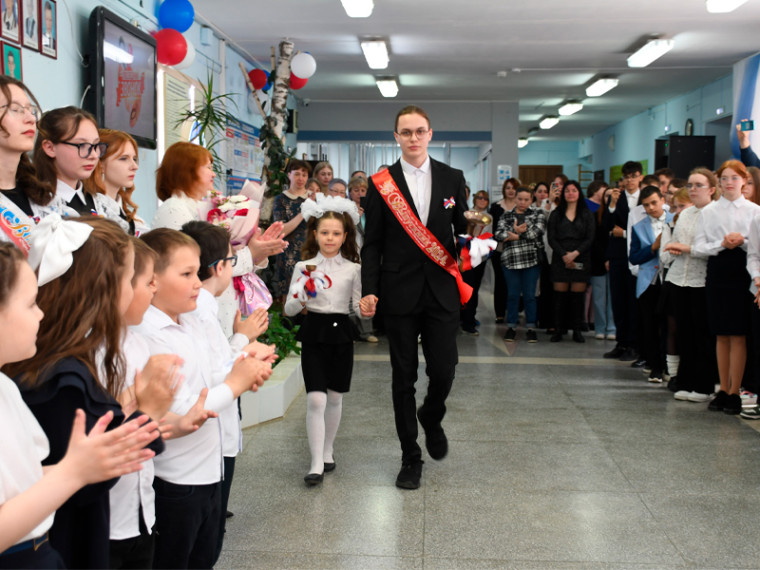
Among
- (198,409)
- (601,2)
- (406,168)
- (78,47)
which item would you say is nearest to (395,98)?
(601,2)

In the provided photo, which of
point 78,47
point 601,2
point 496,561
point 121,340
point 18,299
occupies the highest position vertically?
point 601,2

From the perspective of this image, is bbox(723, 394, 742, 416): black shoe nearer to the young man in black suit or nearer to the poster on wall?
the young man in black suit

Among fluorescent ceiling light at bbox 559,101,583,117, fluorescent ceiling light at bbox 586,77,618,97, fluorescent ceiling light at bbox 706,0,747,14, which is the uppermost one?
fluorescent ceiling light at bbox 559,101,583,117

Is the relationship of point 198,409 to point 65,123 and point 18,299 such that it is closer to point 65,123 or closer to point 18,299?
point 18,299

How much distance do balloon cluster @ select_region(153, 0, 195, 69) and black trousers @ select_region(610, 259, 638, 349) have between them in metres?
3.89

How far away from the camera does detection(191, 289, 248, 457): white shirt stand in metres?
2.03

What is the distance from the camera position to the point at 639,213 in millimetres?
5816

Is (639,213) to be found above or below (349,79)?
below

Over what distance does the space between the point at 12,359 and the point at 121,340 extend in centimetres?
37

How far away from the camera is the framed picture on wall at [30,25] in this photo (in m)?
4.01

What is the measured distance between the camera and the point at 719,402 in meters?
4.66

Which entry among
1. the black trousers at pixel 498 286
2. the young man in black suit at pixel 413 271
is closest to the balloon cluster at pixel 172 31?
the young man in black suit at pixel 413 271

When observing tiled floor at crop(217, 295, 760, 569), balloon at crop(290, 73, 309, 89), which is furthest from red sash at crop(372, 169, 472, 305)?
balloon at crop(290, 73, 309, 89)

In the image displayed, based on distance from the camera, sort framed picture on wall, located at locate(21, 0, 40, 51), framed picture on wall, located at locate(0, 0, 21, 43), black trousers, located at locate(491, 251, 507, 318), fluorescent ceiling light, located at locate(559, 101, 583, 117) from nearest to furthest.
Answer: framed picture on wall, located at locate(0, 0, 21, 43) → framed picture on wall, located at locate(21, 0, 40, 51) → black trousers, located at locate(491, 251, 507, 318) → fluorescent ceiling light, located at locate(559, 101, 583, 117)
